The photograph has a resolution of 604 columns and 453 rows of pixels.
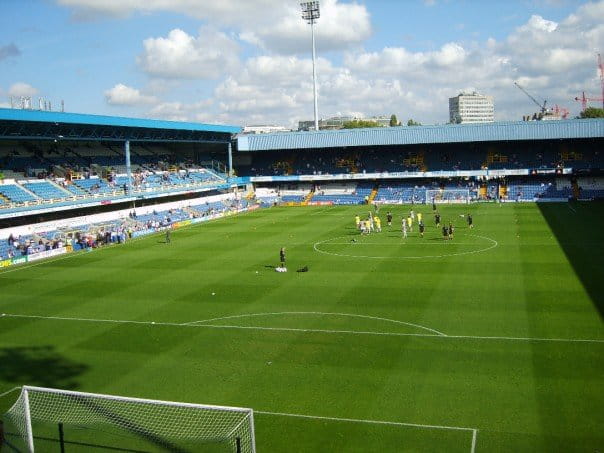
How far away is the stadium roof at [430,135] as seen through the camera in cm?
6306

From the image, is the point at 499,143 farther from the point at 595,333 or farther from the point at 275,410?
the point at 275,410

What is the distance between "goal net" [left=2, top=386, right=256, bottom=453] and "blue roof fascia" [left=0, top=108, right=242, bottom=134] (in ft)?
102

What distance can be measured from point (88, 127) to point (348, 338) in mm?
38706

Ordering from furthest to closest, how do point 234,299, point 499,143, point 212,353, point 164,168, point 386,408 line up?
1. point 499,143
2. point 164,168
3. point 234,299
4. point 212,353
5. point 386,408

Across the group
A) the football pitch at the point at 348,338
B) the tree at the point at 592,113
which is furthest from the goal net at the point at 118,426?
the tree at the point at 592,113

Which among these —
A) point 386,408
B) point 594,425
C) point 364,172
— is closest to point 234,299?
point 386,408

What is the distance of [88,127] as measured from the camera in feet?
163

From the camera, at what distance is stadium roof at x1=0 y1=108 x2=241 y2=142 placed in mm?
42438

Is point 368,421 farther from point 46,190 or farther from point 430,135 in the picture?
point 430,135

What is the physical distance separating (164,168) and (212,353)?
163ft

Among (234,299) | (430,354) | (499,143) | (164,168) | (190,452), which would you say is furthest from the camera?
(499,143)

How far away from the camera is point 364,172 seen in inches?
2840

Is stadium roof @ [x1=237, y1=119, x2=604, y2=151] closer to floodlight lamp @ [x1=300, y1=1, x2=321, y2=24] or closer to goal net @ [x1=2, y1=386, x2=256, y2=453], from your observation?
floodlight lamp @ [x1=300, y1=1, x2=321, y2=24]

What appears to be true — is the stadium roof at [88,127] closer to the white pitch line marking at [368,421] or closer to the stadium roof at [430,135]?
the stadium roof at [430,135]
